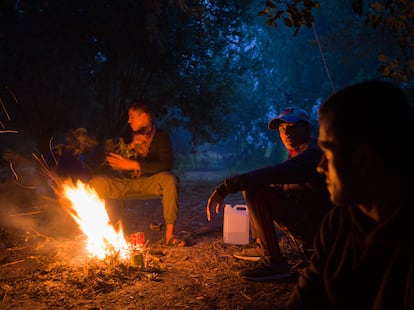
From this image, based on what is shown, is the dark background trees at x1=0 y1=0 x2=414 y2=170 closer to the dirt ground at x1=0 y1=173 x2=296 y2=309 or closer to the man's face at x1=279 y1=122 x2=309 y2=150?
the man's face at x1=279 y1=122 x2=309 y2=150

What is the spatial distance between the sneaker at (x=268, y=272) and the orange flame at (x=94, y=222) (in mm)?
1554

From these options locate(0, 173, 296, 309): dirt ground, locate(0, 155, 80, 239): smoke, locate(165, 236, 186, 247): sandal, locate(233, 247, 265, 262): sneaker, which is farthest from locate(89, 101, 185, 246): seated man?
locate(0, 155, 80, 239): smoke

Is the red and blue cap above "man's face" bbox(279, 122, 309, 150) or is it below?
above

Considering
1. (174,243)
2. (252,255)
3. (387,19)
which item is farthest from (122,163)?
(387,19)

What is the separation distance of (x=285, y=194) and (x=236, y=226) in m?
1.61

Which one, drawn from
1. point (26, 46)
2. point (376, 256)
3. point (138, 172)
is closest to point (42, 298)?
point (138, 172)

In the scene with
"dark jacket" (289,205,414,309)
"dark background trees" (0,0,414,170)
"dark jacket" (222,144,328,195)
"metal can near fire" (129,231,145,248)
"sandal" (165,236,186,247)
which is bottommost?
"sandal" (165,236,186,247)

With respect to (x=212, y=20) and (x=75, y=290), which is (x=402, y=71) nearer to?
(x=75, y=290)

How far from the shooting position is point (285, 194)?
4.10m

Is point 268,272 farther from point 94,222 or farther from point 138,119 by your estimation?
point 138,119

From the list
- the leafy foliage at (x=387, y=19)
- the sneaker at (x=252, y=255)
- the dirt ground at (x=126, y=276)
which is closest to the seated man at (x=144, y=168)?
the dirt ground at (x=126, y=276)

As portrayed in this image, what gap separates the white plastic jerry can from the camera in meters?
5.48

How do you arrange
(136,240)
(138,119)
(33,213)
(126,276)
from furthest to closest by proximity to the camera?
1. (33,213)
2. (138,119)
3. (136,240)
4. (126,276)

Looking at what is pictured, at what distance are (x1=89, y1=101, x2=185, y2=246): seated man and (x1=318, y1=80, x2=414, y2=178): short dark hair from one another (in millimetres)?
4098
